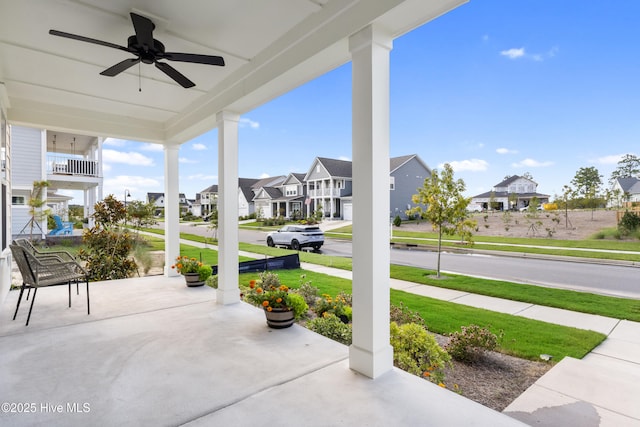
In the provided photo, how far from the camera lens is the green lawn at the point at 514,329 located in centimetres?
331

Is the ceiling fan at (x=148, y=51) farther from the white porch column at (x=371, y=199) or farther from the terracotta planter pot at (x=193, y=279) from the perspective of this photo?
the terracotta planter pot at (x=193, y=279)

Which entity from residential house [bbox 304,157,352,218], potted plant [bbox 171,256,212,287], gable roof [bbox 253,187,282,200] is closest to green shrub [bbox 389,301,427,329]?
potted plant [bbox 171,256,212,287]

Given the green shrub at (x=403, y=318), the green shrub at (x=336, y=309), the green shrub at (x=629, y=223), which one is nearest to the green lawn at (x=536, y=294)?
the green shrub at (x=403, y=318)

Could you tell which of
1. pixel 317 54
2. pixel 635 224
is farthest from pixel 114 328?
pixel 635 224

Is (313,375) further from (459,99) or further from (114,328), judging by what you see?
(459,99)

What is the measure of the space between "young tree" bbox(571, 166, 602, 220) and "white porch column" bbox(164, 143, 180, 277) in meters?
8.73

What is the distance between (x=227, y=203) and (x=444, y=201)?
4.98 meters

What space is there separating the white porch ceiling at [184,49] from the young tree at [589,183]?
744 centimetres

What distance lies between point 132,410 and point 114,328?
1.69 metres

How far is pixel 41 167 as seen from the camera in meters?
9.73

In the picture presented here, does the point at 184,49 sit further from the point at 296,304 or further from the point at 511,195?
the point at 511,195

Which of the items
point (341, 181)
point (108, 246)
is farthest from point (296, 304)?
point (341, 181)

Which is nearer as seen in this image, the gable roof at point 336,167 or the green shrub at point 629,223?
the green shrub at point 629,223

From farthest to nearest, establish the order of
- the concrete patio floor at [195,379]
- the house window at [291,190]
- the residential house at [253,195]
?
the residential house at [253,195]
the house window at [291,190]
the concrete patio floor at [195,379]
